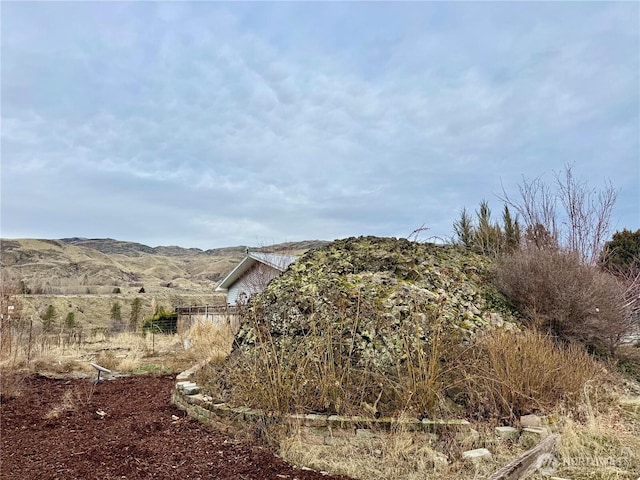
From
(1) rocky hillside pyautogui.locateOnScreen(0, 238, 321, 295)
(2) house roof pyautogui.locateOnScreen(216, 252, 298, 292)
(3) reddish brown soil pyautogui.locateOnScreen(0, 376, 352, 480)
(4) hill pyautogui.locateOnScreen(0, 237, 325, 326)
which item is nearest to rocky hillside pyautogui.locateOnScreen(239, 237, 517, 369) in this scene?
(3) reddish brown soil pyautogui.locateOnScreen(0, 376, 352, 480)

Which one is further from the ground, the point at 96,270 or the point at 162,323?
the point at 96,270

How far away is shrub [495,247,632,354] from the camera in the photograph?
226 inches

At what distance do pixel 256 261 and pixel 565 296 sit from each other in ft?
37.1

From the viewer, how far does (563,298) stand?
5.71 m

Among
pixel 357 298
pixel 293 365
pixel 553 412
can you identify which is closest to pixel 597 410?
pixel 553 412

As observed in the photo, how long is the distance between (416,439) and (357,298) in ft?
5.80

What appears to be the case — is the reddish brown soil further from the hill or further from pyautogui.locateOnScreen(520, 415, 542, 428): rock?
the hill

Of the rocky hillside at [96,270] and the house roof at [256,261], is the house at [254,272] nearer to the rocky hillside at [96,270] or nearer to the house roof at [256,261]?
the house roof at [256,261]

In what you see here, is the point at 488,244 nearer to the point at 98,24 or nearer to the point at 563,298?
the point at 563,298

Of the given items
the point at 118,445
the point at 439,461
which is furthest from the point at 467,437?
the point at 118,445

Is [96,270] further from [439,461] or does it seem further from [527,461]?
[527,461]

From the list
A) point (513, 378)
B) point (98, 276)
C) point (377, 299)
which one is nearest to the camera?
point (513, 378)

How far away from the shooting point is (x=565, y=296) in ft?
18.7

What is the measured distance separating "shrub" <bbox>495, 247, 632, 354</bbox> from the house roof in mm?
6775
